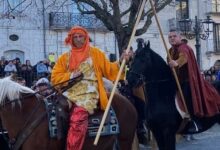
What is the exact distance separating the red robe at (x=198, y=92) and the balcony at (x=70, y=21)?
75.2 feet

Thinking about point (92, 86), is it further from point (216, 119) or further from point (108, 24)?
point (108, 24)

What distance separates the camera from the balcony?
31.0 meters

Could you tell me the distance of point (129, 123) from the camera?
7.41 metres

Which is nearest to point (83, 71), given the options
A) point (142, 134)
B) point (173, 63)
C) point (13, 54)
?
point (173, 63)


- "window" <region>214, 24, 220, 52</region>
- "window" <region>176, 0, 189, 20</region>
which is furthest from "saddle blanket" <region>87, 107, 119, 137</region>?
"window" <region>214, 24, 220, 52</region>

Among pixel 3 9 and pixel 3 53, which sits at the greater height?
pixel 3 9

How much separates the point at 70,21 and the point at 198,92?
24408 millimetres

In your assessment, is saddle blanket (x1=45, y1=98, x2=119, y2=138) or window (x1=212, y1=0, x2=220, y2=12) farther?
window (x1=212, y1=0, x2=220, y2=12)

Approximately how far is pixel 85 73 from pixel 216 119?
104 inches

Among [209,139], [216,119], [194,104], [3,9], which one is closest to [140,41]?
[194,104]

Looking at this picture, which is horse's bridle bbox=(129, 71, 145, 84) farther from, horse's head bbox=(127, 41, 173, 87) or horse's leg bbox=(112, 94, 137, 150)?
horse's leg bbox=(112, 94, 137, 150)

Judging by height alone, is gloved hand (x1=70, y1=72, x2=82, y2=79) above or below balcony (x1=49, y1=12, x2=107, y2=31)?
below

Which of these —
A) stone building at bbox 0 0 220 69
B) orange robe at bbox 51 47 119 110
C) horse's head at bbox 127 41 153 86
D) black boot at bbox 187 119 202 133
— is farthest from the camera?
stone building at bbox 0 0 220 69

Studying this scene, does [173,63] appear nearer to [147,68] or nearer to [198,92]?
[147,68]
